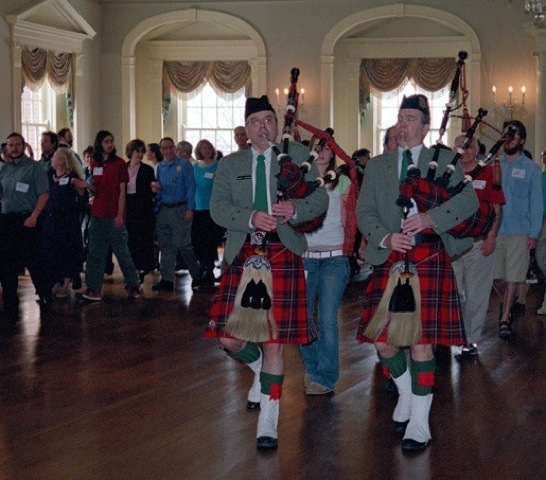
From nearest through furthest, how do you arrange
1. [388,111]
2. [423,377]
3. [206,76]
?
[423,377] → [206,76] → [388,111]

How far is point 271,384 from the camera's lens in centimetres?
478

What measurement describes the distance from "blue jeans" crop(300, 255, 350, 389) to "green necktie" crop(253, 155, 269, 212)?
120cm

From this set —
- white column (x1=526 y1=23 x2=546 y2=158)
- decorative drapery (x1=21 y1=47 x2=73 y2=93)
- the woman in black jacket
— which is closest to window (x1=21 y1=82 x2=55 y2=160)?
decorative drapery (x1=21 y1=47 x2=73 y2=93)

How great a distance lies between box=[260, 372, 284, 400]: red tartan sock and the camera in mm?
4773

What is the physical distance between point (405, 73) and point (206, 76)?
3296 millimetres

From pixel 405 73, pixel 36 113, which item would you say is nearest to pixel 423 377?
pixel 36 113

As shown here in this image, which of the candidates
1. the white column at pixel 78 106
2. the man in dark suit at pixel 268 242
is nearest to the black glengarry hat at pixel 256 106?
the man in dark suit at pixel 268 242

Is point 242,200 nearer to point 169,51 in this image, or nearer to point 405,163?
point 405,163

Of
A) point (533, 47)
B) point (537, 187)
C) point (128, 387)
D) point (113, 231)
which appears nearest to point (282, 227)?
point (128, 387)

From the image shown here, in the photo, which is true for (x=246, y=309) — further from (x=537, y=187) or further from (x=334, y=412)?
(x=537, y=187)

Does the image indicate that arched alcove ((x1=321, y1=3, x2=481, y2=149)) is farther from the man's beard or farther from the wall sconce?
the man's beard

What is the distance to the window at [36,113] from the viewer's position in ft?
51.0

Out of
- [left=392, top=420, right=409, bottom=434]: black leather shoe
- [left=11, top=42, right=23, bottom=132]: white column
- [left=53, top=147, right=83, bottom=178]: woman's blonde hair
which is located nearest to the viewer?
[left=392, top=420, right=409, bottom=434]: black leather shoe

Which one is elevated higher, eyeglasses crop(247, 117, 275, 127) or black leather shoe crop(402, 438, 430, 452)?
eyeglasses crop(247, 117, 275, 127)
